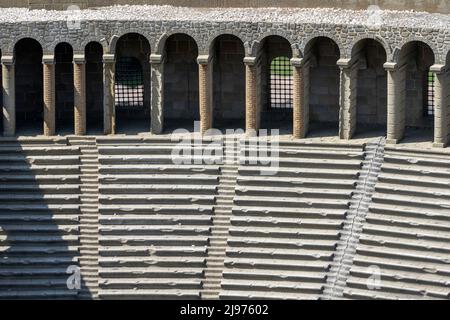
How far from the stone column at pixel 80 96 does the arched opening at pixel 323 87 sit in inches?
410

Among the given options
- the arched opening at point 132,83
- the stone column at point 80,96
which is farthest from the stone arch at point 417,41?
the stone column at point 80,96

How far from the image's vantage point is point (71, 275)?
336 ft

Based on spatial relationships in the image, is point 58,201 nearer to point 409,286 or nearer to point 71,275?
point 71,275

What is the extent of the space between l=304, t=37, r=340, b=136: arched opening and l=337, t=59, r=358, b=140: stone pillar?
104 centimetres

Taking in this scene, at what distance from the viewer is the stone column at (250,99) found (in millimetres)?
107562

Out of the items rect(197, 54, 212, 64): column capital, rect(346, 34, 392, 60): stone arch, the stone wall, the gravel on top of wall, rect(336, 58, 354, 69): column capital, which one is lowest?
rect(336, 58, 354, 69): column capital

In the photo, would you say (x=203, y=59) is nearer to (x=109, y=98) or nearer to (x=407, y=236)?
(x=109, y=98)

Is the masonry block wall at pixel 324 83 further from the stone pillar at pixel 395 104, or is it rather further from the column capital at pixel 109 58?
the column capital at pixel 109 58

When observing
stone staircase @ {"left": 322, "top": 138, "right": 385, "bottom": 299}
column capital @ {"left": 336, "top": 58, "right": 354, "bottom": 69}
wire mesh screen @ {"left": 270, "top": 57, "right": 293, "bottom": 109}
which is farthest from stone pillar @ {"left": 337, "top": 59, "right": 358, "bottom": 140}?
wire mesh screen @ {"left": 270, "top": 57, "right": 293, "bottom": 109}

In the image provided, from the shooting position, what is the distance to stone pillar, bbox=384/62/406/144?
106 m

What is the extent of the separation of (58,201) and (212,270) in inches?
326

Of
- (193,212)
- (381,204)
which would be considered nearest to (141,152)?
(193,212)

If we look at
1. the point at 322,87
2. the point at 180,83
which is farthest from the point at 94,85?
the point at 322,87

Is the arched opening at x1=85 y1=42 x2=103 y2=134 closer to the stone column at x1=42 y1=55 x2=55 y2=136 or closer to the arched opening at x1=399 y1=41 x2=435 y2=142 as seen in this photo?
the stone column at x1=42 y1=55 x2=55 y2=136
